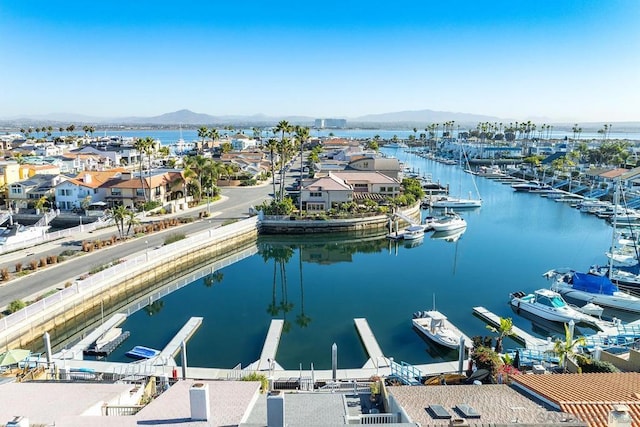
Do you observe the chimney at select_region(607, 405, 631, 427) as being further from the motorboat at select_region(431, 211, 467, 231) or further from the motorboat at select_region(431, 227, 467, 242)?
the motorboat at select_region(431, 211, 467, 231)

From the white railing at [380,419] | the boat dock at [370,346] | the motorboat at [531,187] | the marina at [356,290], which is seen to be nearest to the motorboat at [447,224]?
the marina at [356,290]

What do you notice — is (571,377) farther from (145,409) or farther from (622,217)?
(622,217)

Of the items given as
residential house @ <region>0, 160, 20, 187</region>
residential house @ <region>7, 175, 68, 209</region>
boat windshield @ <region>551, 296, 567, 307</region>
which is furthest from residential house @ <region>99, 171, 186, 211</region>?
boat windshield @ <region>551, 296, 567, 307</region>

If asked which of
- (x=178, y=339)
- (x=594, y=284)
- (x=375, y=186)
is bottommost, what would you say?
(x=178, y=339)

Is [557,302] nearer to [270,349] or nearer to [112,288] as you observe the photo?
[270,349]

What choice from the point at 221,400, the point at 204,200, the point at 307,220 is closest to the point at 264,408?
the point at 221,400

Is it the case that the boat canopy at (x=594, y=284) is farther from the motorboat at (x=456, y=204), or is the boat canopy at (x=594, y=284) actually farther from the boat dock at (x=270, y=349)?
the motorboat at (x=456, y=204)

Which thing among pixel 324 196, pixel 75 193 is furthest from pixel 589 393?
pixel 75 193
